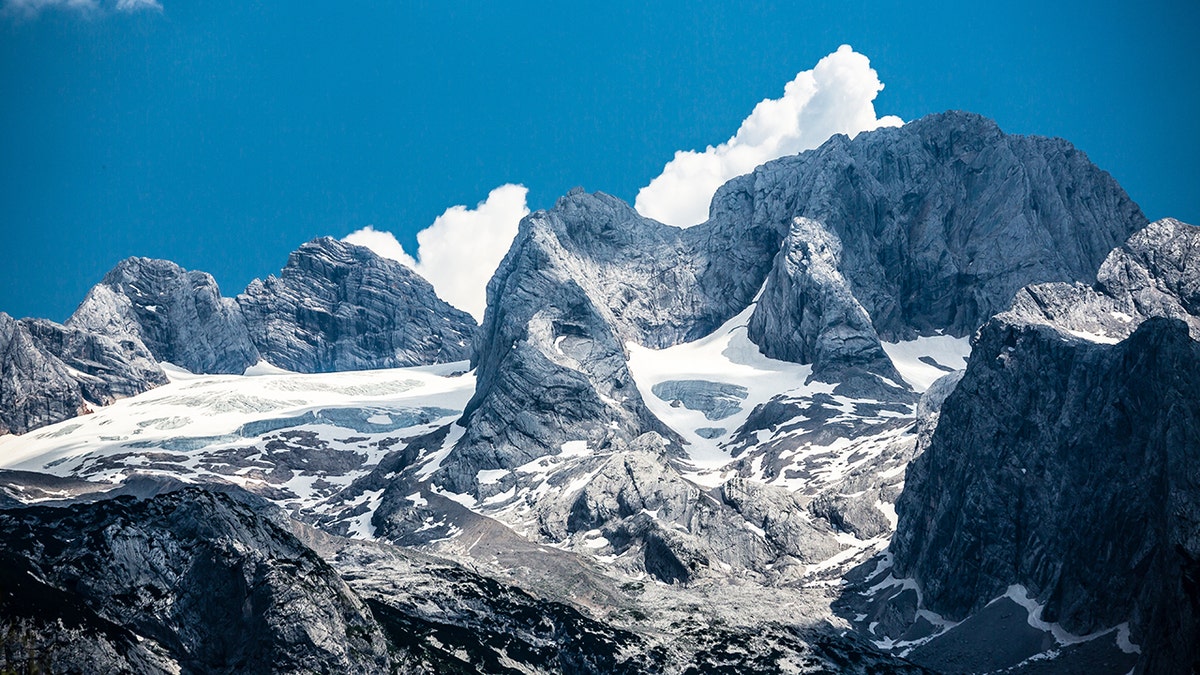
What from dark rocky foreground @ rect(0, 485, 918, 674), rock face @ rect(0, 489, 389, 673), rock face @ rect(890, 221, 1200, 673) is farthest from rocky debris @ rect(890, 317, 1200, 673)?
rock face @ rect(0, 489, 389, 673)

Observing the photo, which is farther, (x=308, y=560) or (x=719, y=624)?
(x=719, y=624)

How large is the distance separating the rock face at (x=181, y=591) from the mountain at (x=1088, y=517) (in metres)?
89.9

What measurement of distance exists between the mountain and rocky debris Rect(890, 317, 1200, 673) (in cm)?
20

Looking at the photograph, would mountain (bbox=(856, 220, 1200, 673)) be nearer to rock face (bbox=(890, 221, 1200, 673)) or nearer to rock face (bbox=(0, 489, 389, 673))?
rock face (bbox=(890, 221, 1200, 673))

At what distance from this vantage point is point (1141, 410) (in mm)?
174250

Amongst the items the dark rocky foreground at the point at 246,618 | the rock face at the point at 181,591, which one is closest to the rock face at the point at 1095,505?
the dark rocky foreground at the point at 246,618

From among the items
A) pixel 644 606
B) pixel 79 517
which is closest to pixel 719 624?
pixel 644 606

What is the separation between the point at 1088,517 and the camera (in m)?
171

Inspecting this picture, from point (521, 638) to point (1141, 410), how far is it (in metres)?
93.3

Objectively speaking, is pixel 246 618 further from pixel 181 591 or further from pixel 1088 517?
pixel 1088 517

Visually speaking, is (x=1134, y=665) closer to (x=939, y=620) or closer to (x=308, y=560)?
(x=939, y=620)

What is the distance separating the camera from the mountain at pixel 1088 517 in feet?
487

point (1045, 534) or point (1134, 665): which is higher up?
point (1045, 534)

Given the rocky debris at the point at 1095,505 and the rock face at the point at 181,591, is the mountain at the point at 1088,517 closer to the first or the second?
the rocky debris at the point at 1095,505
